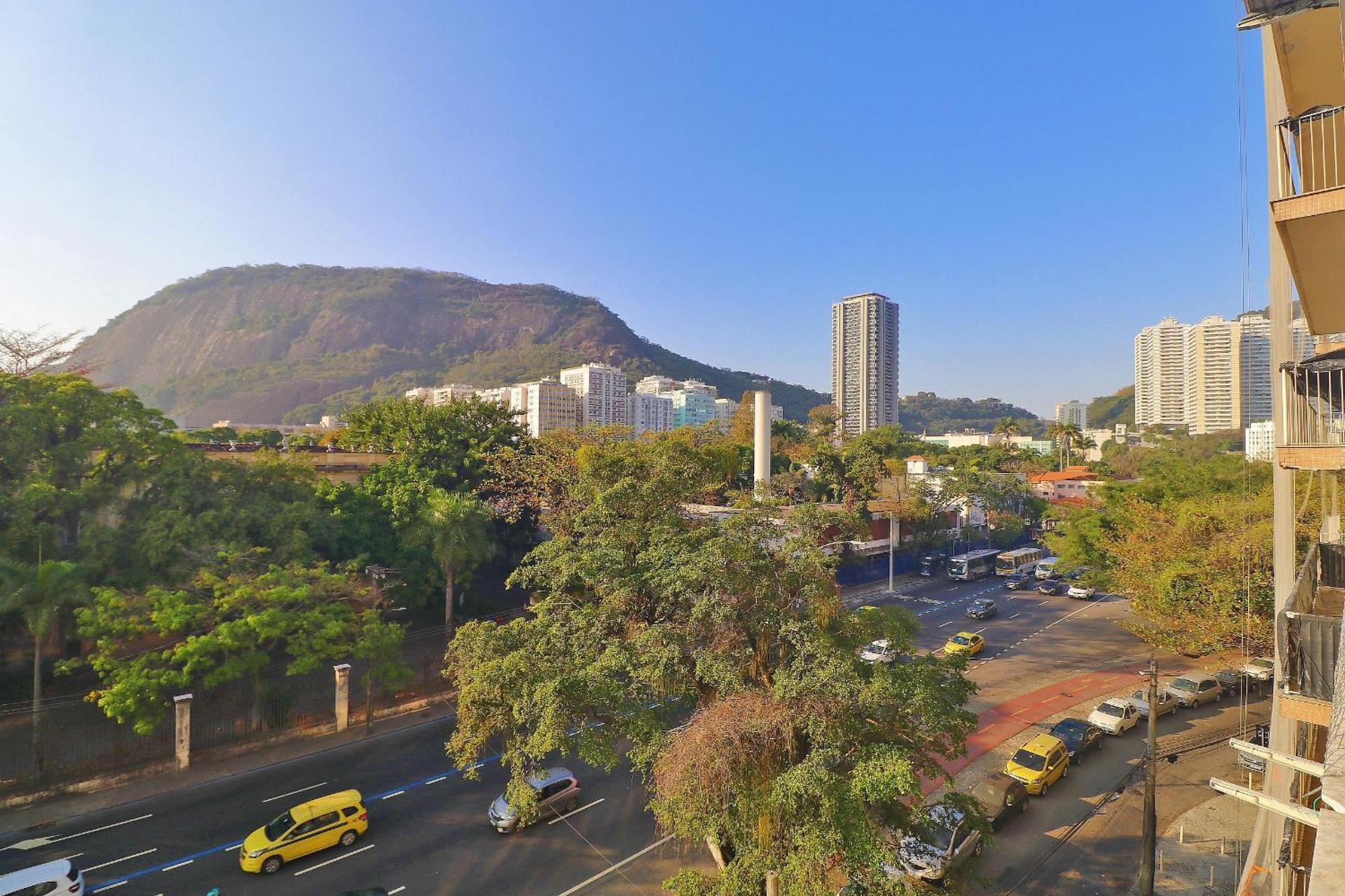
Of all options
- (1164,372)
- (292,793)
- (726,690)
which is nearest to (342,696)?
(292,793)

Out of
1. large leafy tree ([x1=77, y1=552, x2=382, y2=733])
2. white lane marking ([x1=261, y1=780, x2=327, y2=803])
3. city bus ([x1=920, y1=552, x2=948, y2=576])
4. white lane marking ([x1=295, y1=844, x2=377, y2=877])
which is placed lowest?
white lane marking ([x1=261, y1=780, x2=327, y2=803])

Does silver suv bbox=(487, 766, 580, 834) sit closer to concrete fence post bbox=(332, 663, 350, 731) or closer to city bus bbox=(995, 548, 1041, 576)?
concrete fence post bbox=(332, 663, 350, 731)

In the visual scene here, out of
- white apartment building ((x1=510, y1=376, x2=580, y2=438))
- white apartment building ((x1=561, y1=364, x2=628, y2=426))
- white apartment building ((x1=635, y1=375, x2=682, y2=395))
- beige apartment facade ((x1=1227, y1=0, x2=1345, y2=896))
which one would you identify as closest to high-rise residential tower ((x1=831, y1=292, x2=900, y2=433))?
white apartment building ((x1=635, y1=375, x2=682, y2=395))

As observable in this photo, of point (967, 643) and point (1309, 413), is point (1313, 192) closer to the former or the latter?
point (1309, 413)

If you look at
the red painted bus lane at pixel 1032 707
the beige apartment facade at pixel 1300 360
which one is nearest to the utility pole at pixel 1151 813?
the beige apartment facade at pixel 1300 360

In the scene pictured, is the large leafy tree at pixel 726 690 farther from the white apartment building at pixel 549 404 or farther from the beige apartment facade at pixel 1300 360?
the white apartment building at pixel 549 404

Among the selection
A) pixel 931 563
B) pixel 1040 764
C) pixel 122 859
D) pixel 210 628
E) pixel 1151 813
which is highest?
pixel 210 628

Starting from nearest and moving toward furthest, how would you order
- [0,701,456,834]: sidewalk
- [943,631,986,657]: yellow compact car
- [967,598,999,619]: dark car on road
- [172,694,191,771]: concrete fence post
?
[0,701,456,834]: sidewalk < [172,694,191,771]: concrete fence post < [943,631,986,657]: yellow compact car < [967,598,999,619]: dark car on road
